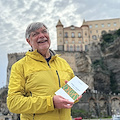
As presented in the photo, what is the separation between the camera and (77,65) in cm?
5156

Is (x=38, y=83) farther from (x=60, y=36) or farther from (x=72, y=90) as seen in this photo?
(x=60, y=36)

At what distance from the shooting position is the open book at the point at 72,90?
9.49 feet

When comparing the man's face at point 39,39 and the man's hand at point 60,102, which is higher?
the man's face at point 39,39

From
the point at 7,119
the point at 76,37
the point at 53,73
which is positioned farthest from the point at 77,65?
the point at 53,73

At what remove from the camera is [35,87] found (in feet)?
9.84

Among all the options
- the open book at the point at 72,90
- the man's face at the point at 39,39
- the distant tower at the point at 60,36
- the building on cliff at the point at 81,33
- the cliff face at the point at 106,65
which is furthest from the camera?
the building on cliff at the point at 81,33

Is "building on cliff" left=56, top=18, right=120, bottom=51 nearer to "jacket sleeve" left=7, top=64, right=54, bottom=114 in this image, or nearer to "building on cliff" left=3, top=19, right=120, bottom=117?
"building on cliff" left=3, top=19, right=120, bottom=117

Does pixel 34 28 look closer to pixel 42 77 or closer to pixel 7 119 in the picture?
pixel 42 77

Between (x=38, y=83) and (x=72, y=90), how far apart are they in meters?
0.58

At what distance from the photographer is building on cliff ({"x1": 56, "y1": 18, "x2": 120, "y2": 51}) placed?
63.7 m

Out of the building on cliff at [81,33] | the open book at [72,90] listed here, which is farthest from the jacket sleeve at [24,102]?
the building on cliff at [81,33]

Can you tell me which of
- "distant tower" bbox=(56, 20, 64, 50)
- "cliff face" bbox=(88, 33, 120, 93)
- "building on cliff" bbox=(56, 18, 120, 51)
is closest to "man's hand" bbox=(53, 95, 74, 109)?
"cliff face" bbox=(88, 33, 120, 93)

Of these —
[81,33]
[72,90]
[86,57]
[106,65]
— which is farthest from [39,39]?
[81,33]

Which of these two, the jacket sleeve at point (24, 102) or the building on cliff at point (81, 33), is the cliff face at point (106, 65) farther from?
the jacket sleeve at point (24, 102)
